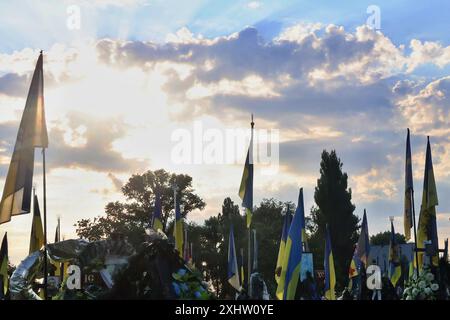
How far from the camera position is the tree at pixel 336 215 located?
7156cm

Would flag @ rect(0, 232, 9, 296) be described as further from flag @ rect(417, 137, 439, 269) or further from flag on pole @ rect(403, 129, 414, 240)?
flag @ rect(417, 137, 439, 269)

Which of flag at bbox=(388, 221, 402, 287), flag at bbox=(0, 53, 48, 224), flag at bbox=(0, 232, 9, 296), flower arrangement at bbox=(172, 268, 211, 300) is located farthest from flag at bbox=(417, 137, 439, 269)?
flag at bbox=(0, 232, 9, 296)

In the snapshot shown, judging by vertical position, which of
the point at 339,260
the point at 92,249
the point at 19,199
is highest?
the point at 19,199

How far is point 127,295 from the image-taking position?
1688cm

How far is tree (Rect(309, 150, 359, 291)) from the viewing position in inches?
2817

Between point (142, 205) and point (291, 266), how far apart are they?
51.4m

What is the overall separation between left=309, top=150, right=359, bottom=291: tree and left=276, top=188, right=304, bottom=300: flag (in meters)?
43.4

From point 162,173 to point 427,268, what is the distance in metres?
57.4
